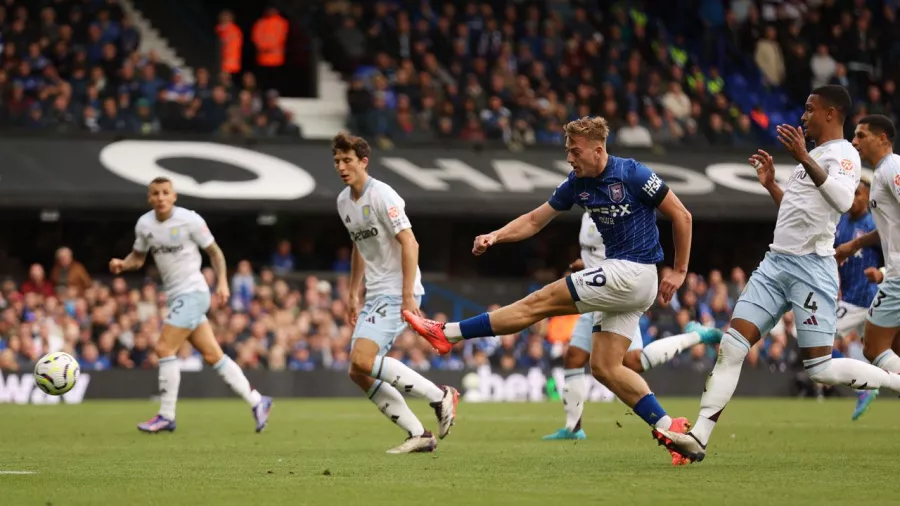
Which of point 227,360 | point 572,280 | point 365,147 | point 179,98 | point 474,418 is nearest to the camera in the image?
point 572,280

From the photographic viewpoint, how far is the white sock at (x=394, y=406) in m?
11.8

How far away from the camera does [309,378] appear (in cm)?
2433

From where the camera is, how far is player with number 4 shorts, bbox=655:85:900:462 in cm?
1024

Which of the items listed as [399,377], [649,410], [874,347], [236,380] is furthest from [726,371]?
[236,380]

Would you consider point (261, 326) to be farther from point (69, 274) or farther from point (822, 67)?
point (822, 67)

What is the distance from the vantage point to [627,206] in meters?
10.0

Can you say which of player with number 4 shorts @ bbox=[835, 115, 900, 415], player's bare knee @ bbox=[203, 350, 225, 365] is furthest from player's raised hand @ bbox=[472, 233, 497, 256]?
player's bare knee @ bbox=[203, 350, 225, 365]

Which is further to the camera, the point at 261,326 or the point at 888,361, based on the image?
the point at 261,326

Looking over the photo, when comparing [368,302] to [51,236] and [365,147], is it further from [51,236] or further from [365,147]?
[51,236]

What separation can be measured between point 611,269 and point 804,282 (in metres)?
1.41

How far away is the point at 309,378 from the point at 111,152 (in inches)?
214

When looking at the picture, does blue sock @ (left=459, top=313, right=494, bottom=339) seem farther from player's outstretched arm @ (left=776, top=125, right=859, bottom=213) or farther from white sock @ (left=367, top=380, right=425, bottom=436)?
player's outstretched arm @ (left=776, top=125, right=859, bottom=213)

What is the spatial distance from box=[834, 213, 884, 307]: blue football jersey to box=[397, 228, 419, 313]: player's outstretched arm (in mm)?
5711

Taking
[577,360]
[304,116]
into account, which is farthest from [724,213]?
[577,360]
